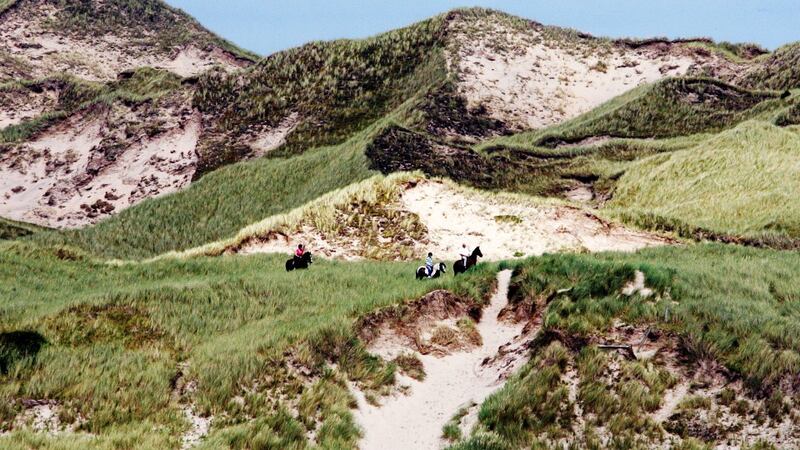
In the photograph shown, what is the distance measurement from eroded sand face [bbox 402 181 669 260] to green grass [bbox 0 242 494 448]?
1088cm

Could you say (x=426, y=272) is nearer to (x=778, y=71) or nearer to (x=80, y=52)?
(x=778, y=71)

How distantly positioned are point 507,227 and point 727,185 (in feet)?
45.6

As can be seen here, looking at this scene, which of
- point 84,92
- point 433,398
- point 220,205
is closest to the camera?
point 433,398

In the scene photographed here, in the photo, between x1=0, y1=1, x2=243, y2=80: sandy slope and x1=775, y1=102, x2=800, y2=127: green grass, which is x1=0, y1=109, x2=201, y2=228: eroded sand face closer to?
x1=0, y1=1, x2=243, y2=80: sandy slope

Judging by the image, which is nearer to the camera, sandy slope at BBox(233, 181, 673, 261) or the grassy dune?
sandy slope at BBox(233, 181, 673, 261)

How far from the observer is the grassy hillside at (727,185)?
31562mm

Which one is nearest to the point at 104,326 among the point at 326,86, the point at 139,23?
the point at 326,86

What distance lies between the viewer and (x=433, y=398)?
14031mm

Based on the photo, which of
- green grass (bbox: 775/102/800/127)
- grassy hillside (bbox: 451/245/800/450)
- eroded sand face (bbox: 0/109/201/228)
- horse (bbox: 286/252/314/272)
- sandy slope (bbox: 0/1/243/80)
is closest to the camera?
grassy hillside (bbox: 451/245/800/450)

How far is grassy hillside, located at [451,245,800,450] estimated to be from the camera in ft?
37.3

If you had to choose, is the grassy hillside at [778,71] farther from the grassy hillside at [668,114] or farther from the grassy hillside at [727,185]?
the grassy hillside at [727,185]

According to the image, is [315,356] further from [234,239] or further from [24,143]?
[24,143]

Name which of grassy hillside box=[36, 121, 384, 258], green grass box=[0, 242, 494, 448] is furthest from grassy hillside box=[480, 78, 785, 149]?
green grass box=[0, 242, 494, 448]

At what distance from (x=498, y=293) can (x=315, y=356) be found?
6.16 m
